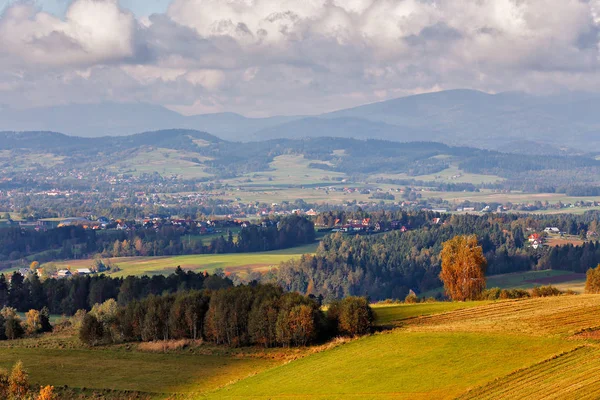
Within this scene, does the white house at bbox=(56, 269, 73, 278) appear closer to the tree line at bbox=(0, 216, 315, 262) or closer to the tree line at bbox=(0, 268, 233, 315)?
the tree line at bbox=(0, 216, 315, 262)

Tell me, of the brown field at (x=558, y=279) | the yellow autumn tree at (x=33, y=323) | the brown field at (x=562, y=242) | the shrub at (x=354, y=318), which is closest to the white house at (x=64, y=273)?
the yellow autumn tree at (x=33, y=323)

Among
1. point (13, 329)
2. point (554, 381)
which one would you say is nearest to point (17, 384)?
point (13, 329)

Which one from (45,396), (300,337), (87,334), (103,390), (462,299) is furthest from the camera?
(462,299)

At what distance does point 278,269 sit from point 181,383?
329 ft

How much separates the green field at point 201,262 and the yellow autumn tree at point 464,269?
68339 mm

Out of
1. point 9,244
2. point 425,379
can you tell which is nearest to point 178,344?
point 425,379

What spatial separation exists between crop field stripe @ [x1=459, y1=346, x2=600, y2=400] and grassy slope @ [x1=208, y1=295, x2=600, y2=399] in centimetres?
39

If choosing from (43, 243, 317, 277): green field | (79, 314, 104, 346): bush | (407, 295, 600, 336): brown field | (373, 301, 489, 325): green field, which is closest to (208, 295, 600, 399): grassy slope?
(407, 295, 600, 336): brown field

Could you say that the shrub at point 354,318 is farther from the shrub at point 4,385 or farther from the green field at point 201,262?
the green field at point 201,262

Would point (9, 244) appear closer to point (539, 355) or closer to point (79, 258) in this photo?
point (79, 258)

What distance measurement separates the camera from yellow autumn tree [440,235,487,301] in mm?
87188

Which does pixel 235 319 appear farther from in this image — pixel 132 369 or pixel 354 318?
pixel 132 369

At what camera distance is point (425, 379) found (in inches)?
1900

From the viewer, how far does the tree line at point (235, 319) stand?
6331 cm
